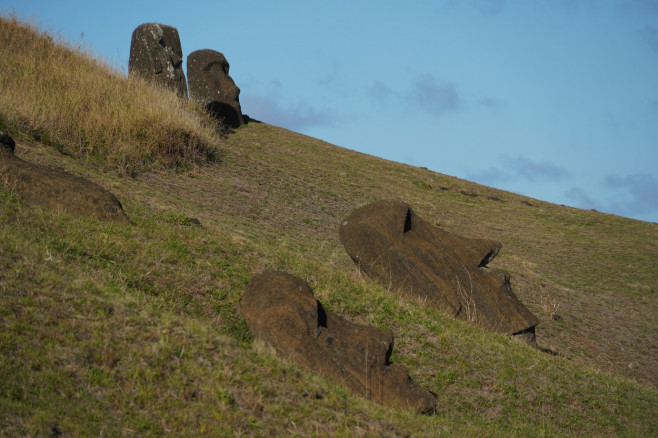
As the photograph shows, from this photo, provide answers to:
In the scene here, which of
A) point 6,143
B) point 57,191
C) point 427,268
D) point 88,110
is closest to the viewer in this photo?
point 57,191

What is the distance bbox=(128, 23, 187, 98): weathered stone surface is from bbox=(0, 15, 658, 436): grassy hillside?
5.18m

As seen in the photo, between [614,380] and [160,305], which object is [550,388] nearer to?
[614,380]

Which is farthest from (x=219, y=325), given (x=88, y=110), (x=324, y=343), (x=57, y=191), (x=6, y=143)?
(x=88, y=110)

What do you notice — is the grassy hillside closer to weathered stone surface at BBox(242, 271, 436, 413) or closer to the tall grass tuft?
the tall grass tuft

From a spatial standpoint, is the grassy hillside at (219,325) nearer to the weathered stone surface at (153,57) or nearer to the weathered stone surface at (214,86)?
the weathered stone surface at (153,57)

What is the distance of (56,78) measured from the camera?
23328 millimetres

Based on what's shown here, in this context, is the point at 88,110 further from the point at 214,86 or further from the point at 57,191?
the point at 214,86

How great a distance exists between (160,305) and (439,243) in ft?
24.2

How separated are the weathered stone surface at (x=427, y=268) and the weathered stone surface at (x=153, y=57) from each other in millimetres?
18588

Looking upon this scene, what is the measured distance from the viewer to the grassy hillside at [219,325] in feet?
21.6

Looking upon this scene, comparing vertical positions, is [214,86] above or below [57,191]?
above

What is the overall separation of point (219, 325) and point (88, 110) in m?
14.9

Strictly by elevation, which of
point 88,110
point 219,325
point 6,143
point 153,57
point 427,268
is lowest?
point 219,325

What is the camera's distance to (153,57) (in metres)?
30.2
